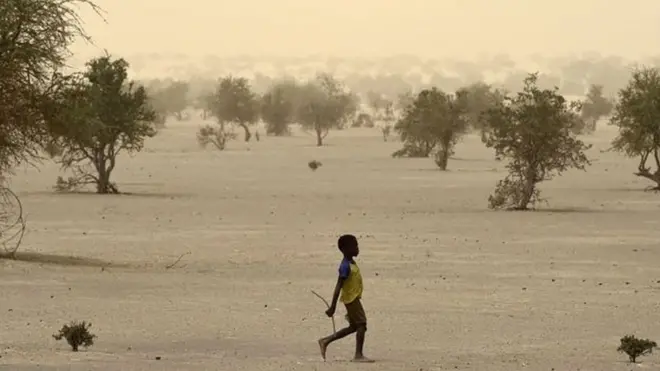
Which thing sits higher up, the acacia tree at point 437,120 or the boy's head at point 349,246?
the boy's head at point 349,246

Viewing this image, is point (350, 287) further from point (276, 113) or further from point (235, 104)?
point (276, 113)

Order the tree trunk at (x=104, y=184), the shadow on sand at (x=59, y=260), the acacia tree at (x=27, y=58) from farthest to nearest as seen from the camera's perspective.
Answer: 1. the tree trunk at (x=104, y=184)
2. the shadow on sand at (x=59, y=260)
3. the acacia tree at (x=27, y=58)

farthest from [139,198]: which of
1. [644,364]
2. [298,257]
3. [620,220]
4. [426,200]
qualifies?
[644,364]

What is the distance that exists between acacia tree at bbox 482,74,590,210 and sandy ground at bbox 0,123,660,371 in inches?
42.3

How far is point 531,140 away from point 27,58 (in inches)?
946

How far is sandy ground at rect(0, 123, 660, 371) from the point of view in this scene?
1554 cm

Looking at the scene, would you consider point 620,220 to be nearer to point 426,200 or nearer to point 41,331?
point 426,200

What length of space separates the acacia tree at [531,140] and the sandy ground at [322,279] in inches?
42.3

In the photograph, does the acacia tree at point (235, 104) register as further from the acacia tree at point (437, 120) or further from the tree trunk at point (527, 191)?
the tree trunk at point (527, 191)

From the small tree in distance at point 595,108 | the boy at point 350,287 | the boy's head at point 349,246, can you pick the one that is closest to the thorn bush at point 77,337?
the boy at point 350,287

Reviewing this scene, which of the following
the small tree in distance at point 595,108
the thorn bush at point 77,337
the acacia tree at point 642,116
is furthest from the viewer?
the small tree in distance at point 595,108

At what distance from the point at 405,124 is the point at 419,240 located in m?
48.6

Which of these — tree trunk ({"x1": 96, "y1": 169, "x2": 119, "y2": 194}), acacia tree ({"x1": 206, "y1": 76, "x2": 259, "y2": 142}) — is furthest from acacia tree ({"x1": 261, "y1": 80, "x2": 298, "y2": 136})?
tree trunk ({"x1": 96, "y1": 169, "x2": 119, "y2": 194})

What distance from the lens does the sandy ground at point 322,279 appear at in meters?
15.5
